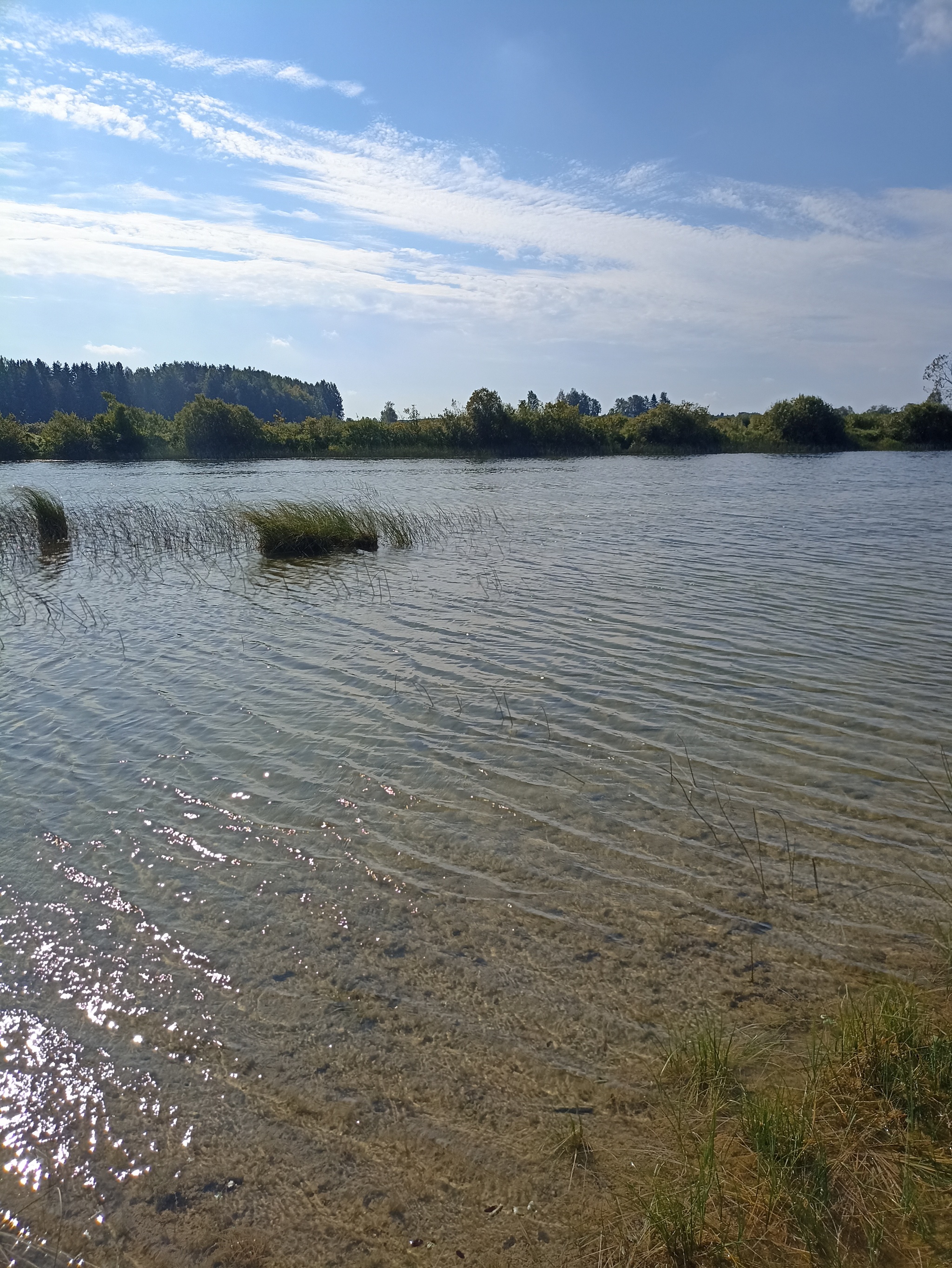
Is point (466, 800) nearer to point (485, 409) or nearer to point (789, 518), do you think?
point (789, 518)

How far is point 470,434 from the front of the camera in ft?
272

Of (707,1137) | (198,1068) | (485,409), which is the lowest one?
(198,1068)

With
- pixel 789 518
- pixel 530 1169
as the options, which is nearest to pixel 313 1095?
pixel 530 1169

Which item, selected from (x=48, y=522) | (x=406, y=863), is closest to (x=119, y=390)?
(x=48, y=522)

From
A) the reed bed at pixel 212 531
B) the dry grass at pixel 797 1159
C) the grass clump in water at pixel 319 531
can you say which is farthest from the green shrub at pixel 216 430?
the dry grass at pixel 797 1159

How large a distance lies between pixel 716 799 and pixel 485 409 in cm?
8098

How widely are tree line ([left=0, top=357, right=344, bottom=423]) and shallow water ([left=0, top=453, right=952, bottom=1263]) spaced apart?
162 m

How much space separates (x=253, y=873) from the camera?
5297mm

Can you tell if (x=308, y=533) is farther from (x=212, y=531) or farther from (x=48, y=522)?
(x=48, y=522)

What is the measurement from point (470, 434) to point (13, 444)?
161 ft

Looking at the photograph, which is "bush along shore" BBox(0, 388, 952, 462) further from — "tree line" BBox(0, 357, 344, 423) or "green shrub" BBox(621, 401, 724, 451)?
"tree line" BBox(0, 357, 344, 423)

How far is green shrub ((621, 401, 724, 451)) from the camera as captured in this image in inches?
3408

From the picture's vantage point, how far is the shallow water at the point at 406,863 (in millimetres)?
3391

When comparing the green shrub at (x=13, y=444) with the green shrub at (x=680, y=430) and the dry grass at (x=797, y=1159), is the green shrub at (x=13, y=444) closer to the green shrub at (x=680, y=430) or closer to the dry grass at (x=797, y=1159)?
the green shrub at (x=680, y=430)
